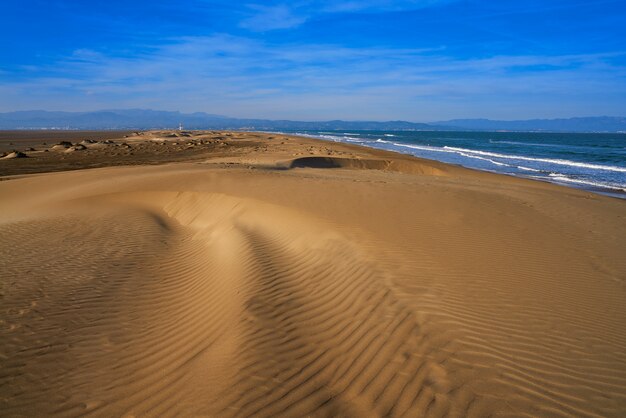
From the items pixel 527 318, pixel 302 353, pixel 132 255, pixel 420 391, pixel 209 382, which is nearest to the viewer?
pixel 420 391

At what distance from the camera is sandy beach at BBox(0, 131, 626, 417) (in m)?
3.56

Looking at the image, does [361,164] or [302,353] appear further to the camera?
[361,164]

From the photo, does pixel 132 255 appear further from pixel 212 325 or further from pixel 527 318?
pixel 527 318

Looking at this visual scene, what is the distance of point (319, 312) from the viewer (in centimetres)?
505

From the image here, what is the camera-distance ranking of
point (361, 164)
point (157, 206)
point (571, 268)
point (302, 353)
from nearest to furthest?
1. point (302, 353)
2. point (571, 268)
3. point (157, 206)
4. point (361, 164)

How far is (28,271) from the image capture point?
6.85m

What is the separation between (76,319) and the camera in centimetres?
524

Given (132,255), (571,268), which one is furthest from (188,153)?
(571,268)

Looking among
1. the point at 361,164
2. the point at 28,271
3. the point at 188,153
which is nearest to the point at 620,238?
the point at 28,271

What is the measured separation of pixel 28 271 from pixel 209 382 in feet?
17.1

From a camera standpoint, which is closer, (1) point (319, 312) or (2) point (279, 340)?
(2) point (279, 340)

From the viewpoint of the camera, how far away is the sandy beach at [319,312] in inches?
140

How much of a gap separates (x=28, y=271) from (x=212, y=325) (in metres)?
4.33

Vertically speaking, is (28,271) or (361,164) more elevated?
(361,164)
